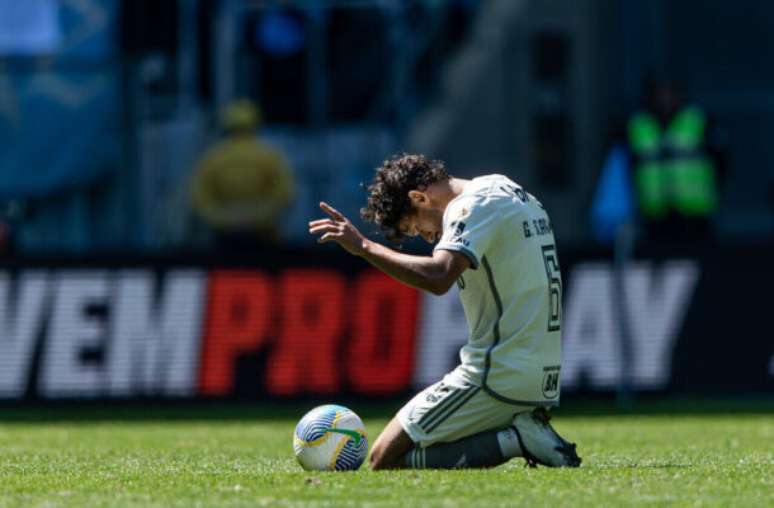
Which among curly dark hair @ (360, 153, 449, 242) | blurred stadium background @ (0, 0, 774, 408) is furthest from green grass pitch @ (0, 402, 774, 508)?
blurred stadium background @ (0, 0, 774, 408)

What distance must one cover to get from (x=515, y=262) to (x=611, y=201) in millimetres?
10020

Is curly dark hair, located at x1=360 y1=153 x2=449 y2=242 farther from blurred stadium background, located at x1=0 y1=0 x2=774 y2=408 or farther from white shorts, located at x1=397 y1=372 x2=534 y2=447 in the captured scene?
blurred stadium background, located at x1=0 y1=0 x2=774 y2=408

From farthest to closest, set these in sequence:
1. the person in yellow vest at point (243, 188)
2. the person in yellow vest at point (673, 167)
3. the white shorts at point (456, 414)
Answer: the person in yellow vest at point (243, 188), the person in yellow vest at point (673, 167), the white shorts at point (456, 414)

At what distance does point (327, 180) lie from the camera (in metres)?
21.0

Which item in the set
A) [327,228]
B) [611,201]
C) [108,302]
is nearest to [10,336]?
[108,302]

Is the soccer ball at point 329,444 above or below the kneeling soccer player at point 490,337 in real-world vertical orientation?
below

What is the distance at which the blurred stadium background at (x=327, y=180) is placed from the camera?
1789 cm

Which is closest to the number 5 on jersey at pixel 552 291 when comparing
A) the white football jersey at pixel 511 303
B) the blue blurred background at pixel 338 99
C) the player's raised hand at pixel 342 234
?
the white football jersey at pixel 511 303

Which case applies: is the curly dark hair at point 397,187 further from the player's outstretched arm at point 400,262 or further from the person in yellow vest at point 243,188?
the person in yellow vest at point 243,188

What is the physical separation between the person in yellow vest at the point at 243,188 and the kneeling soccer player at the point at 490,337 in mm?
9936

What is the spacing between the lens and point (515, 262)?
31.7ft

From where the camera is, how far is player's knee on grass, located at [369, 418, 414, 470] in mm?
9812

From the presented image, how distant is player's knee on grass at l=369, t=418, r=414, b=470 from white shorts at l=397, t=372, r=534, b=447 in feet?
0.12

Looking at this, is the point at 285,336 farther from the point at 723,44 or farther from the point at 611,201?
the point at 723,44
